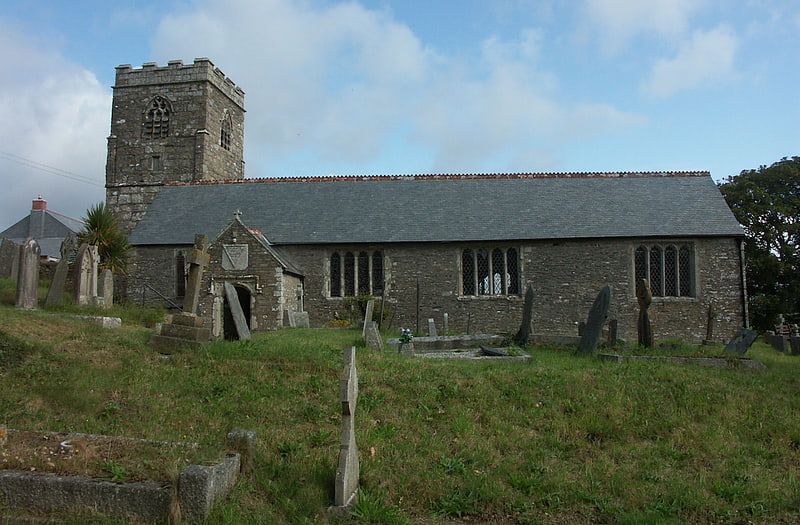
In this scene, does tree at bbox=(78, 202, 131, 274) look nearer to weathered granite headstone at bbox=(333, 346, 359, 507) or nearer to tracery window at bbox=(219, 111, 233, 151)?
tracery window at bbox=(219, 111, 233, 151)

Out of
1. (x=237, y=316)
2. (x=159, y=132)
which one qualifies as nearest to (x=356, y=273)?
(x=237, y=316)

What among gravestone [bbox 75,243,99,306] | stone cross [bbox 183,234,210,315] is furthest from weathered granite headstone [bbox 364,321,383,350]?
gravestone [bbox 75,243,99,306]

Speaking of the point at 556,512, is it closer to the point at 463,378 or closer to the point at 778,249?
the point at 463,378

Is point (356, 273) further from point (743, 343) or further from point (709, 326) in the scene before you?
point (743, 343)

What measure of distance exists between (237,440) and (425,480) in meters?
1.92

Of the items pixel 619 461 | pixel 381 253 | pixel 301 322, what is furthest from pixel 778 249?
pixel 619 461

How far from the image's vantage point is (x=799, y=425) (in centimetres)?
767

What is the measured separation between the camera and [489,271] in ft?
73.0

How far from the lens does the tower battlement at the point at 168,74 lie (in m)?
29.8

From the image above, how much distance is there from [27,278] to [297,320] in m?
7.62

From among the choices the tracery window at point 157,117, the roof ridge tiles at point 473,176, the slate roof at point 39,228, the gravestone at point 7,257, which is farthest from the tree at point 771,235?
the slate roof at point 39,228

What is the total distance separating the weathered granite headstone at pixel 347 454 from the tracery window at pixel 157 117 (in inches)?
1076

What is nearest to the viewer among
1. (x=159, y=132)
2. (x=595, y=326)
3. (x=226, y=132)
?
(x=595, y=326)

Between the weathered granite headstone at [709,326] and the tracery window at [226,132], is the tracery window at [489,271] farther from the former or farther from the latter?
the tracery window at [226,132]
